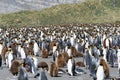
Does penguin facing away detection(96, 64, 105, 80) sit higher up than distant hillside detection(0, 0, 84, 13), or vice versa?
distant hillside detection(0, 0, 84, 13)

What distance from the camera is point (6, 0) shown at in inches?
2803

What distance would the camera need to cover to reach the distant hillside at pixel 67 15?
61.8 metres

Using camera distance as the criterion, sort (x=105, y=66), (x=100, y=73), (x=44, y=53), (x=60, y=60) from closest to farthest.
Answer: (x=100, y=73) → (x=105, y=66) → (x=60, y=60) → (x=44, y=53)

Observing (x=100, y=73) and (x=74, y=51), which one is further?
(x=74, y=51)

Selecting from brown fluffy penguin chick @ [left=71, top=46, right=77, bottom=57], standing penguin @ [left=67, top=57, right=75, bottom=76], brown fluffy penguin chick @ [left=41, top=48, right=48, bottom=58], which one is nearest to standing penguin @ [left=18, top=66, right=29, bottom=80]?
standing penguin @ [left=67, top=57, right=75, bottom=76]

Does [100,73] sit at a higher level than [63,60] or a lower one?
higher

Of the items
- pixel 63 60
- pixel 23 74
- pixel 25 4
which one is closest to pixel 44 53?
pixel 63 60

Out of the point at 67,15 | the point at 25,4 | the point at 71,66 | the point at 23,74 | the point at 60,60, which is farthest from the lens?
the point at 25,4

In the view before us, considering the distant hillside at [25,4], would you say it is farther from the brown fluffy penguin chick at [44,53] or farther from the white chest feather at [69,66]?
the white chest feather at [69,66]

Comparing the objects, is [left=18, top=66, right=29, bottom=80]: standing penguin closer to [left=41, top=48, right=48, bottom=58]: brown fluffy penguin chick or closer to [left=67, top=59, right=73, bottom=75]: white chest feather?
[left=67, top=59, right=73, bottom=75]: white chest feather

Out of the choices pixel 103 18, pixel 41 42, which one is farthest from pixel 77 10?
pixel 41 42

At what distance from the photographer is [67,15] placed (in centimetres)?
6488

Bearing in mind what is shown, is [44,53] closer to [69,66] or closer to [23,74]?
[69,66]

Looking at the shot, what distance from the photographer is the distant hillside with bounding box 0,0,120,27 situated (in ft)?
203
